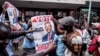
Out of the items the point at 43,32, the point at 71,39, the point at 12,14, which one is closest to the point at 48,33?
the point at 43,32

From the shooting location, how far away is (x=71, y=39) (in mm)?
4340

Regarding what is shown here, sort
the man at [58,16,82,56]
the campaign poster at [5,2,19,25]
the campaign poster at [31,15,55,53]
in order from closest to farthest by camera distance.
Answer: the man at [58,16,82,56] < the campaign poster at [31,15,55,53] < the campaign poster at [5,2,19,25]

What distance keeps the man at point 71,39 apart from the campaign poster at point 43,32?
39cm

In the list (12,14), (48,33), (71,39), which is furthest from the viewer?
(12,14)

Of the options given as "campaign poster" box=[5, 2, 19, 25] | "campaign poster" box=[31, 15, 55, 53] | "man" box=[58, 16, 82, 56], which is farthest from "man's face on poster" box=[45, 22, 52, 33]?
"campaign poster" box=[5, 2, 19, 25]

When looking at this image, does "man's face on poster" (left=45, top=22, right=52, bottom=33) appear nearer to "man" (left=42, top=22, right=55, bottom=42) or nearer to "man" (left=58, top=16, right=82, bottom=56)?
"man" (left=42, top=22, right=55, bottom=42)

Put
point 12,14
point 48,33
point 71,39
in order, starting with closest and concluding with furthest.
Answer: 1. point 71,39
2. point 48,33
3. point 12,14

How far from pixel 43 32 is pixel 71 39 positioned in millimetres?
809

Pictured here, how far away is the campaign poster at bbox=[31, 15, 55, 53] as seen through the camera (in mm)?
4852

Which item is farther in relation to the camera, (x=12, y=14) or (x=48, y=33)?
(x=12, y=14)

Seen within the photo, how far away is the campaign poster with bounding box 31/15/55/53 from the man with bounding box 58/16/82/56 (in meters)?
0.39

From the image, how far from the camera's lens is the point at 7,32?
2258 millimetres

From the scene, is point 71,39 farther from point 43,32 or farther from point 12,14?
point 12,14

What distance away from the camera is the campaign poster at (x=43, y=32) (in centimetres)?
485
